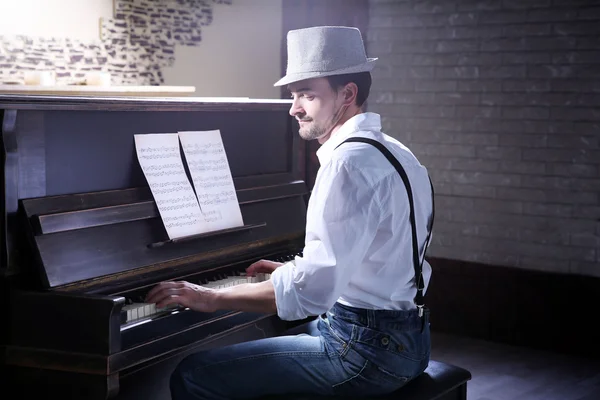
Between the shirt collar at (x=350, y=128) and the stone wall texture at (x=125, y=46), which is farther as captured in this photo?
the stone wall texture at (x=125, y=46)

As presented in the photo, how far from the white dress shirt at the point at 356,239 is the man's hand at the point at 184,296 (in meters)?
0.23

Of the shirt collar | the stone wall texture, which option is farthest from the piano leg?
the stone wall texture

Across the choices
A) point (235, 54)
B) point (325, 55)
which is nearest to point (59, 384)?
point (325, 55)

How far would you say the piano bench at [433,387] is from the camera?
7.93 ft

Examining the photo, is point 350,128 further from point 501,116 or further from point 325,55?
point 501,116

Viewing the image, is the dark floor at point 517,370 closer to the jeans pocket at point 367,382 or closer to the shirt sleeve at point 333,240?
the jeans pocket at point 367,382

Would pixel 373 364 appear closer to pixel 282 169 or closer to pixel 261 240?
pixel 261 240

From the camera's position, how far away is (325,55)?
244 cm

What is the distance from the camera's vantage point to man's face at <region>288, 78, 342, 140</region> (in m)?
2.44

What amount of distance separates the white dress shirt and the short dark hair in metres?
0.13

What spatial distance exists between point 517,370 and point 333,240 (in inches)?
101

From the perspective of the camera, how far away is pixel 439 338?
495 cm

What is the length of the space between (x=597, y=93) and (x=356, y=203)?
2.77 meters

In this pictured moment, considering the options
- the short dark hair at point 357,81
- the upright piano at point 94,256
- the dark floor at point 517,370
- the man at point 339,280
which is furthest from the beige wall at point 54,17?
the dark floor at point 517,370
